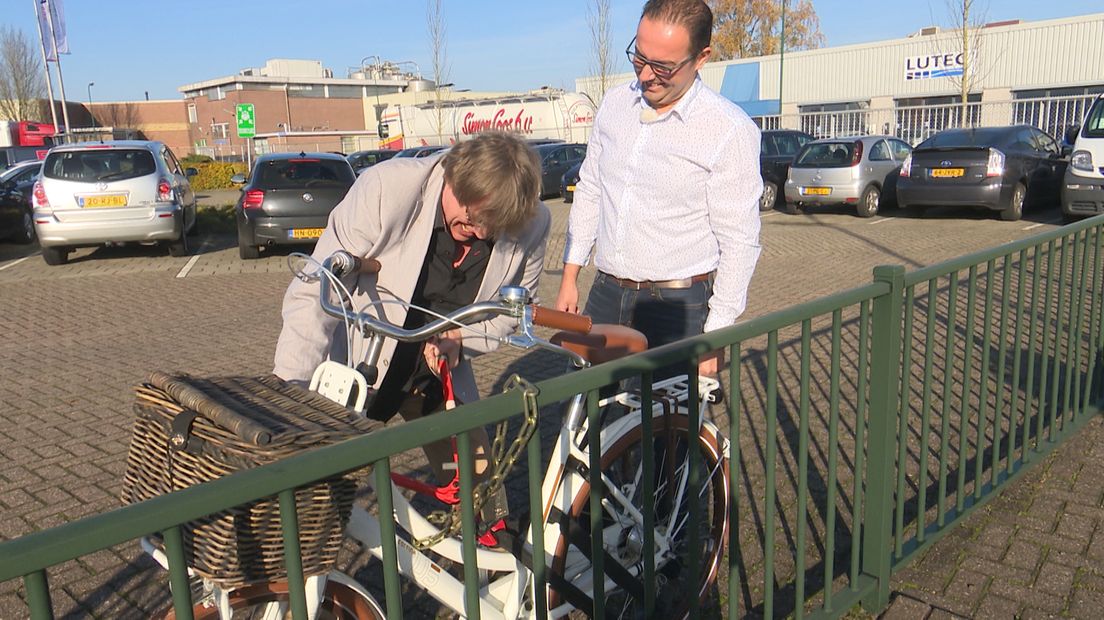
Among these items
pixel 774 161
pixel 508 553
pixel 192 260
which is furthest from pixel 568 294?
pixel 774 161

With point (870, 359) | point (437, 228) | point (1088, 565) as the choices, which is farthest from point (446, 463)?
point (1088, 565)

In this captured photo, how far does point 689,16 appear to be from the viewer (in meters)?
2.78

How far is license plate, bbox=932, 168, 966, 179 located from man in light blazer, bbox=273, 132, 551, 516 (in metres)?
13.0

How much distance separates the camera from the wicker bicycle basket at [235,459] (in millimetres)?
1729

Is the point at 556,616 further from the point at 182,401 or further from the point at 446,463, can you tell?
the point at 182,401

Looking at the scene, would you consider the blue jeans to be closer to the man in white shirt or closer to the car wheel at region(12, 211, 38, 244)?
the man in white shirt

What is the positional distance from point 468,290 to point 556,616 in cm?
107

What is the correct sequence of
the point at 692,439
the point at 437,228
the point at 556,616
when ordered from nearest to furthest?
the point at 692,439
the point at 556,616
the point at 437,228

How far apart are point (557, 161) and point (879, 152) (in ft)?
29.1

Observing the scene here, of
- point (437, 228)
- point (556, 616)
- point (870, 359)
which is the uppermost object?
point (437, 228)

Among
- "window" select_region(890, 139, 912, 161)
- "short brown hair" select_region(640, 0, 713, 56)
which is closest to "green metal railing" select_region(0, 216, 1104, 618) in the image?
"short brown hair" select_region(640, 0, 713, 56)

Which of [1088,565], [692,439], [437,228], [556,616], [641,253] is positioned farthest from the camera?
[1088,565]

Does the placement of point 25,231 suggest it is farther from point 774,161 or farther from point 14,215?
point 774,161

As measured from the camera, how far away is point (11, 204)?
50.1 ft
